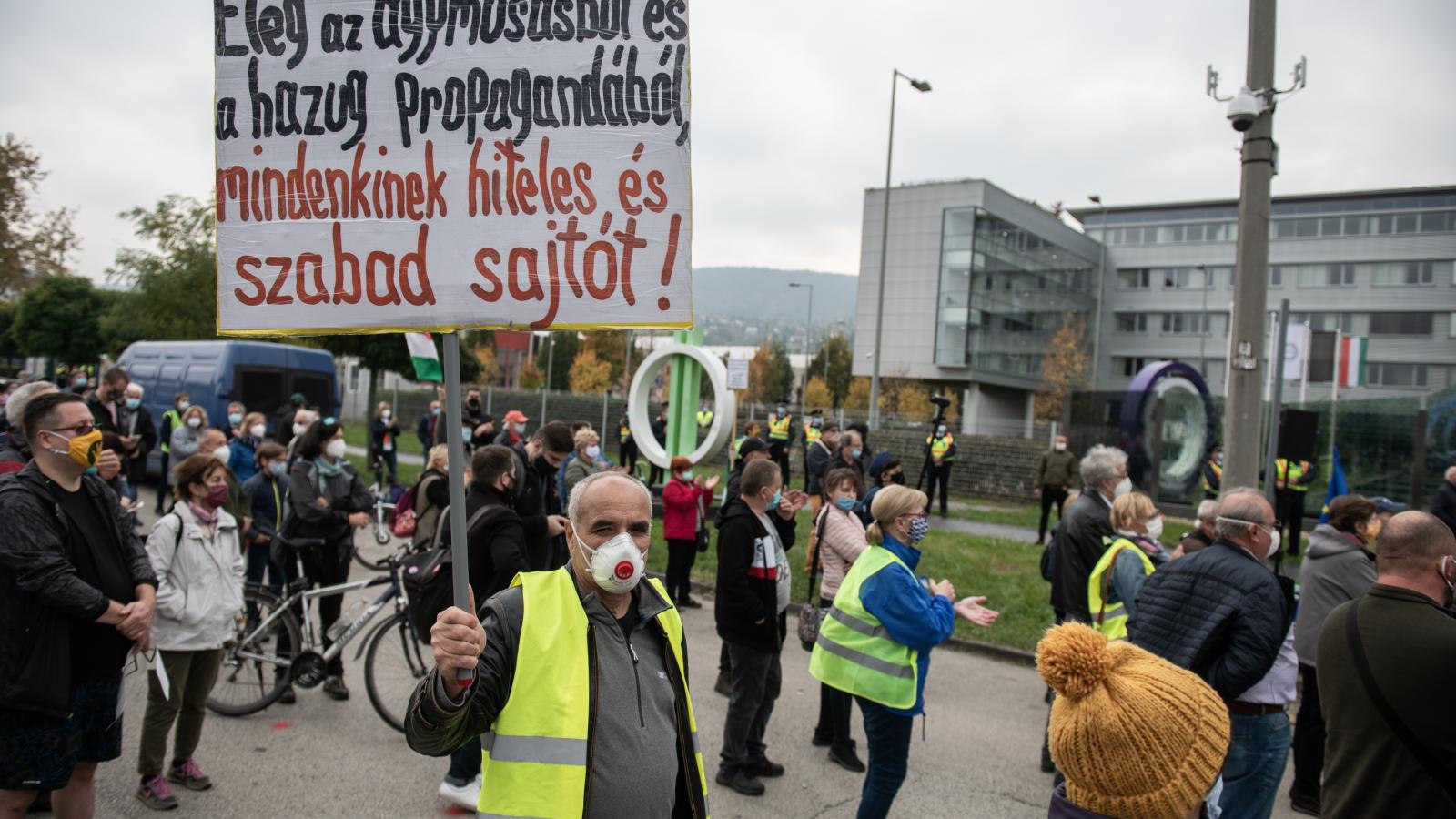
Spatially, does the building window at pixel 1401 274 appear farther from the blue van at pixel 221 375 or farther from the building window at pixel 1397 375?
the blue van at pixel 221 375

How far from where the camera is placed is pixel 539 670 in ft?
7.55

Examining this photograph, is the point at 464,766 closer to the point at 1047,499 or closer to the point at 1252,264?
the point at 1252,264

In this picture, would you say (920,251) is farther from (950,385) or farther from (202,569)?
(202,569)

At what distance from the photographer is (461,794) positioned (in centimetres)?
480

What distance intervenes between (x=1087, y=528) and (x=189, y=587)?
516 centimetres

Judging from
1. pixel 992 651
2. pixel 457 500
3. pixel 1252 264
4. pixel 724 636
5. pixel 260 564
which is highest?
pixel 1252 264

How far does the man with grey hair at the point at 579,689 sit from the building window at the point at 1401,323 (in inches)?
3011

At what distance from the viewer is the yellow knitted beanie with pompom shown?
7.22ft

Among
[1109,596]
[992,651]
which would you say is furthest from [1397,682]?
[992,651]

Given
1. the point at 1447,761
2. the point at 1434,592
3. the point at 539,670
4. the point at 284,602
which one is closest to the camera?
the point at 539,670

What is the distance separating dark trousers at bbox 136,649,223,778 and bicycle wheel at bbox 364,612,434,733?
1006 millimetres

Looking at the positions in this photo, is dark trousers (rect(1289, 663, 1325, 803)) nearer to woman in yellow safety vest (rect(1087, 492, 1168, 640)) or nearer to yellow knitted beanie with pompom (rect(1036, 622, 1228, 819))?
woman in yellow safety vest (rect(1087, 492, 1168, 640))

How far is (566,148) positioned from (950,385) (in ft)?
207

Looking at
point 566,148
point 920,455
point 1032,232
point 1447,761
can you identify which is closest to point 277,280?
point 566,148
